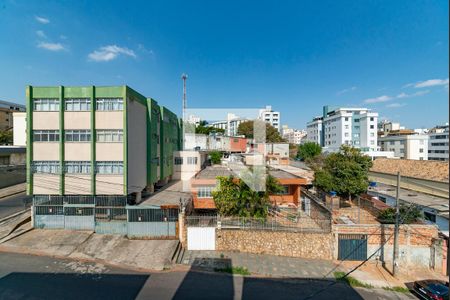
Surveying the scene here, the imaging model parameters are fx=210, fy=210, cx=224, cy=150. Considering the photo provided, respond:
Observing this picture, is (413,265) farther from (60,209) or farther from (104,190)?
(60,209)

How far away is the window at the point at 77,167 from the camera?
1276 cm

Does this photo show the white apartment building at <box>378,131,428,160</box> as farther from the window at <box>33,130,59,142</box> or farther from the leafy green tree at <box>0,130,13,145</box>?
the leafy green tree at <box>0,130,13,145</box>

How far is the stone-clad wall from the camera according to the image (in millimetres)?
11266

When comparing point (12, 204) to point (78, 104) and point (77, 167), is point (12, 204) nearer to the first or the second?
point (77, 167)

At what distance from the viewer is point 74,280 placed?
8555 millimetres

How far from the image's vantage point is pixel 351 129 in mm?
48219

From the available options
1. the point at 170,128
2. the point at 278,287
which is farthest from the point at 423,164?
the point at 170,128

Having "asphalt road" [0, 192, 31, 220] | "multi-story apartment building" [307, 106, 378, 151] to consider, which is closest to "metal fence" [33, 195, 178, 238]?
"asphalt road" [0, 192, 31, 220]

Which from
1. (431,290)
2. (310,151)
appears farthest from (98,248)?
(310,151)

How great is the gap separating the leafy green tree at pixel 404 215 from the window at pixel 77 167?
1810 centimetres

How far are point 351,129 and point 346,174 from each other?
37439mm

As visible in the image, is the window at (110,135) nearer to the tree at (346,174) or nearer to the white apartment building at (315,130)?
the tree at (346,174)

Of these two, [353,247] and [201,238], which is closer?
[353,247]

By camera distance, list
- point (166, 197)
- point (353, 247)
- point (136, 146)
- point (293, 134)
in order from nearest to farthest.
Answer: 1. point (353, 247)
2. point (136, 146)
3. point (166, 197)
4. point (293, 134)
